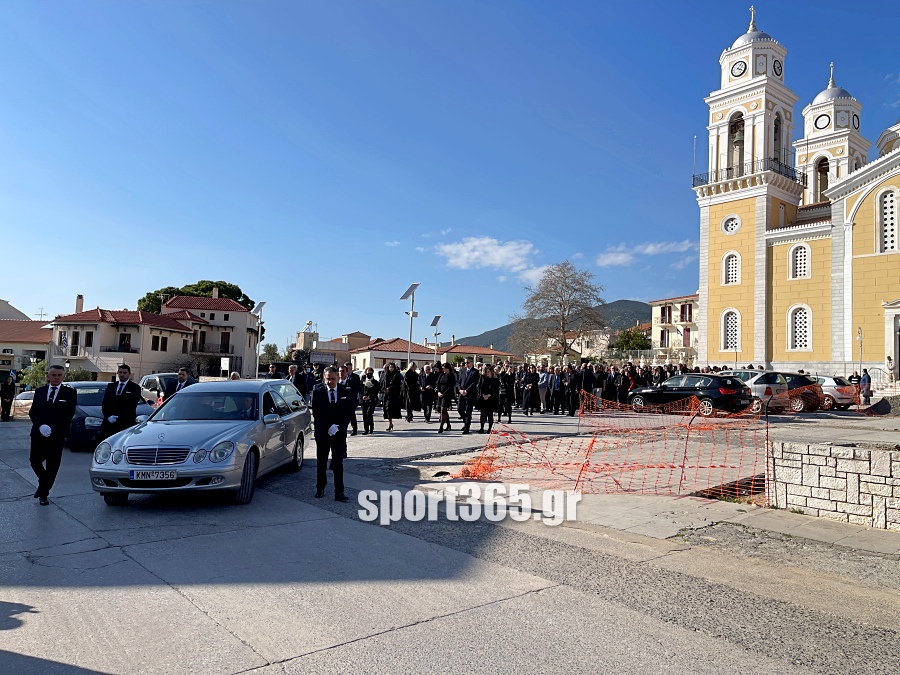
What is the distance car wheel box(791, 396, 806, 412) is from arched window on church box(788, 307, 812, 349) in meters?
21.2

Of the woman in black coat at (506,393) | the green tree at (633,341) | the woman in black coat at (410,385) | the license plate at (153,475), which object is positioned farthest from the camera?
the green tree at (633,341)

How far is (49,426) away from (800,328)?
149 ft

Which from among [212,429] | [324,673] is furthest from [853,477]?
[212,429]

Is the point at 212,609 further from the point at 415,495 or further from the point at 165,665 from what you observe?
the point at 415,495

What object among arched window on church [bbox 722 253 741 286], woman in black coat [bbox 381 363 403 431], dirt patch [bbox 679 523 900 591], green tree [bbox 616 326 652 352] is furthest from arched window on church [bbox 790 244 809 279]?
green tree [bbox 616 326 652 352]

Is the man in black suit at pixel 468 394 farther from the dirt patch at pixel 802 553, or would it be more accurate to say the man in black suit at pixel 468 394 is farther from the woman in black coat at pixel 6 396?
the woman in black coat at pixel 6 396

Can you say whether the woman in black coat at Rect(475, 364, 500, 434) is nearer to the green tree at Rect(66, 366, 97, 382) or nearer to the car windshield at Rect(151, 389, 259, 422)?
the car windshield at Rect(151, 389, 259, 422)

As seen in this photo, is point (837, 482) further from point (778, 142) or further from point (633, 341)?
point (633, 341)

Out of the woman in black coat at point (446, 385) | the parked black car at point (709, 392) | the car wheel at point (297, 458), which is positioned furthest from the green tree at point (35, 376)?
the car wheel at point (297, 458)

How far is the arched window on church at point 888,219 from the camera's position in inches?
1527

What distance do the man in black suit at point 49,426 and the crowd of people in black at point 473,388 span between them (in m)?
4.63

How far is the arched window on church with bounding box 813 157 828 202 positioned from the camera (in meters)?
57.8

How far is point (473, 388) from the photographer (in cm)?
1568

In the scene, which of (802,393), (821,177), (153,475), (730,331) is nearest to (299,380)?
(153,475)
